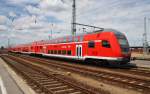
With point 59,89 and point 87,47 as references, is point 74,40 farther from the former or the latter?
point 59,89

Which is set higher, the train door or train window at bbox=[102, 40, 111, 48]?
train window at bbox=[102, 40, 111, 48]

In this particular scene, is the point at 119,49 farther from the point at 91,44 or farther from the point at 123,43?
the point at 91,44

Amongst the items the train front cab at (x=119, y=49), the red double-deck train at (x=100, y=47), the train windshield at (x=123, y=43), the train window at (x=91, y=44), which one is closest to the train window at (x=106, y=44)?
the red double-deck train at (x=100, y=47)

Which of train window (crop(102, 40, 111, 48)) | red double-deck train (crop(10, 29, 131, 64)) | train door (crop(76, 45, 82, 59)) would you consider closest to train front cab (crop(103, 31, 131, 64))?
red double-deck train (crop(10, 29, 131, 64))

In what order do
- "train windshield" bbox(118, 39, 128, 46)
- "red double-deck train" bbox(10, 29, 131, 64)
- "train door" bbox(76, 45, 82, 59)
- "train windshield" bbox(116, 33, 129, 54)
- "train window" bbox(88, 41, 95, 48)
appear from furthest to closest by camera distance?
"train door" bbox(76, 45, 82, 59) → "train window" bbox(88, 41, 95, 48) → "train windshield" bbox(118, 39, 128, 46) → "train windshield" bbox(116, 33, 129, 54) → "red double-deck train" bbox(10, 29, 131, 64)

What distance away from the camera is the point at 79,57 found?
24094 millimetres

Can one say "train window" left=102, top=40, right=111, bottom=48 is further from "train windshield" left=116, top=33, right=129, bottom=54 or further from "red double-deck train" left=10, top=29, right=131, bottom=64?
"train windshield" left=116, top=33, right=129, bottom=54

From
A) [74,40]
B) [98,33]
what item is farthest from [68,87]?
[74,40]

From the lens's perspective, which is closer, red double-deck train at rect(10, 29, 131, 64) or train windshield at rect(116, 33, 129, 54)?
red double-deck train at rect(10, 29, 131, 64)

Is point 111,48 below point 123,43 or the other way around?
below

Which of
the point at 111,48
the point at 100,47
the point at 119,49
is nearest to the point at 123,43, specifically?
the point at 119,49

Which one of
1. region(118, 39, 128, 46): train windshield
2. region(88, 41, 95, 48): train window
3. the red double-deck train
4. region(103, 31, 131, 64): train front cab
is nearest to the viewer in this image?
region(103, 31, 131, 64): train front cab

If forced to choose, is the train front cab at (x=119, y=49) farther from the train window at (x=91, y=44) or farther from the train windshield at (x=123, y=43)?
the train window at (x=91, y=44)

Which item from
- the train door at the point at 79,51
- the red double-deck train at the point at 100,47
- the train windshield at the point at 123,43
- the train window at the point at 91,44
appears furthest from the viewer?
the train door at the point at 79,51
